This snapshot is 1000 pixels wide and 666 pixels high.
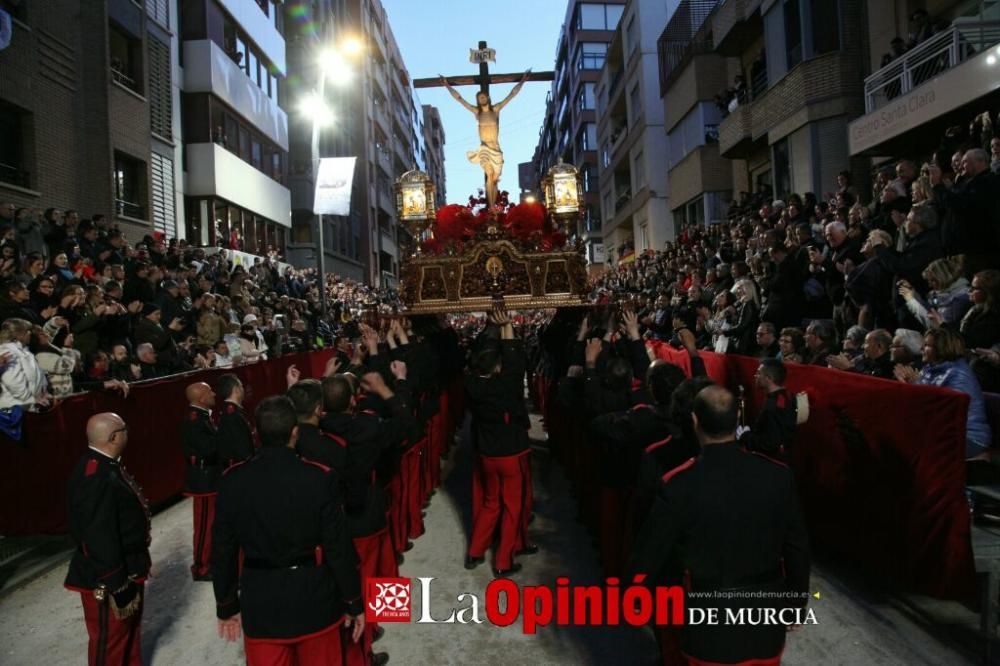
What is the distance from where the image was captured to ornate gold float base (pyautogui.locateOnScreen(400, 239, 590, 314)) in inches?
292

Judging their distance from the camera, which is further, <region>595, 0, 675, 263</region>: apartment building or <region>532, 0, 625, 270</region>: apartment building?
<region>532, 0, 625, 270</region>: apartment building

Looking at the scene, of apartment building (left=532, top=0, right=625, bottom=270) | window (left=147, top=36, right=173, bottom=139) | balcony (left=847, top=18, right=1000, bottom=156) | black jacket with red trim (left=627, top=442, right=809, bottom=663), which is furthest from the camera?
apartment building (left=532, top=0, right=625, bottom=270)

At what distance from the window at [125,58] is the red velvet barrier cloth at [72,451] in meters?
11.7

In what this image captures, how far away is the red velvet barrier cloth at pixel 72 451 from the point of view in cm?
636

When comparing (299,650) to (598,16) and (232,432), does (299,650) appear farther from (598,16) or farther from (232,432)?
(598,16)

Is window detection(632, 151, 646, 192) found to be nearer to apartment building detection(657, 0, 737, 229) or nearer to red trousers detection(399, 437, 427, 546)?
apartment building detection(657, 0, 737, 229)

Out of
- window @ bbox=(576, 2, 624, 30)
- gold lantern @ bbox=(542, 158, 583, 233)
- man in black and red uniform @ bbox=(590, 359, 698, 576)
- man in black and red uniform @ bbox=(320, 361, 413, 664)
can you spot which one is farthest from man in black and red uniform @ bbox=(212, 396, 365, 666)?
window @ bbox=(576, 2, 624, 30)

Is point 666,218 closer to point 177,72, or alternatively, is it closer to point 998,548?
point 177,72

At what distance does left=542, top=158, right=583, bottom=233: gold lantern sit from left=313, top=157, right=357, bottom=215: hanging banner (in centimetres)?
1105

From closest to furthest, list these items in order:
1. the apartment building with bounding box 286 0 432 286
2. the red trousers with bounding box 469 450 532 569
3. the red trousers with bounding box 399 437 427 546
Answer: the red trousers with bounding box 469 450 532 569
the red trousers with bounding box 399 437 427 546
the apartment building with bounding box 286 0 432 286

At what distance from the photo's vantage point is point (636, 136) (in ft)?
97.3

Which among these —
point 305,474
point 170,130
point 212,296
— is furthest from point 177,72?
point 305,474

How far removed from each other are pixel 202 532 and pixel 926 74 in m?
12.6

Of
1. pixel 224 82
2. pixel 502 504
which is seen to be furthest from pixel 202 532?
pixel 224 82
